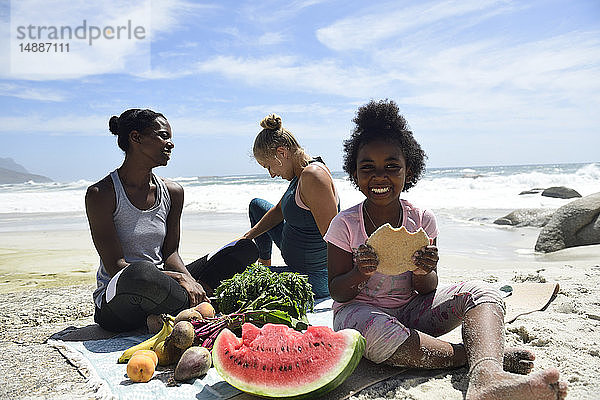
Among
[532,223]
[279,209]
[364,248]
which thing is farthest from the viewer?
[532,223]

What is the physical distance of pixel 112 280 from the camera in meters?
3.28

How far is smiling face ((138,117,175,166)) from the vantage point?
12.3ft

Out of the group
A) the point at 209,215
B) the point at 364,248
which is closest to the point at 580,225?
the point at 364,248

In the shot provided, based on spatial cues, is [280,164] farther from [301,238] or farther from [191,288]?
[191,288]

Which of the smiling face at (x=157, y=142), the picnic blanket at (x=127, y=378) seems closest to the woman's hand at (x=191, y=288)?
the picnic blanket at (x=127, y=378)

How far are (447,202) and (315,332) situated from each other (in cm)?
1872

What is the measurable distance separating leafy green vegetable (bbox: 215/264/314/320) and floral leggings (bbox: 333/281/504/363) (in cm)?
31

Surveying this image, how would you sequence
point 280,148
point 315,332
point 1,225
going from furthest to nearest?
1. point 1,225
2. point 280,148
3. point 315,332

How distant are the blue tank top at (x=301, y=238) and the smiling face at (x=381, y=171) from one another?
1394 mm

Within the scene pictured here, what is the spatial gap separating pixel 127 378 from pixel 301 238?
2.14 m

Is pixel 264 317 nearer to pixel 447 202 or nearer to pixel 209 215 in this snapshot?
pixel 209 215

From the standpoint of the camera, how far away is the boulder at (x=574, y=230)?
310 inches

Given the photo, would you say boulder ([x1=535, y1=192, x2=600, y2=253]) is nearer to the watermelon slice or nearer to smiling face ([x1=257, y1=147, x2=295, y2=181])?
smiling face ([x1=257, y1=147, x2=295, y2=181])

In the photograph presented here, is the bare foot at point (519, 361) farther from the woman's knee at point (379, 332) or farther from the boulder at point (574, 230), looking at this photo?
the boulder at point (574, 230)
